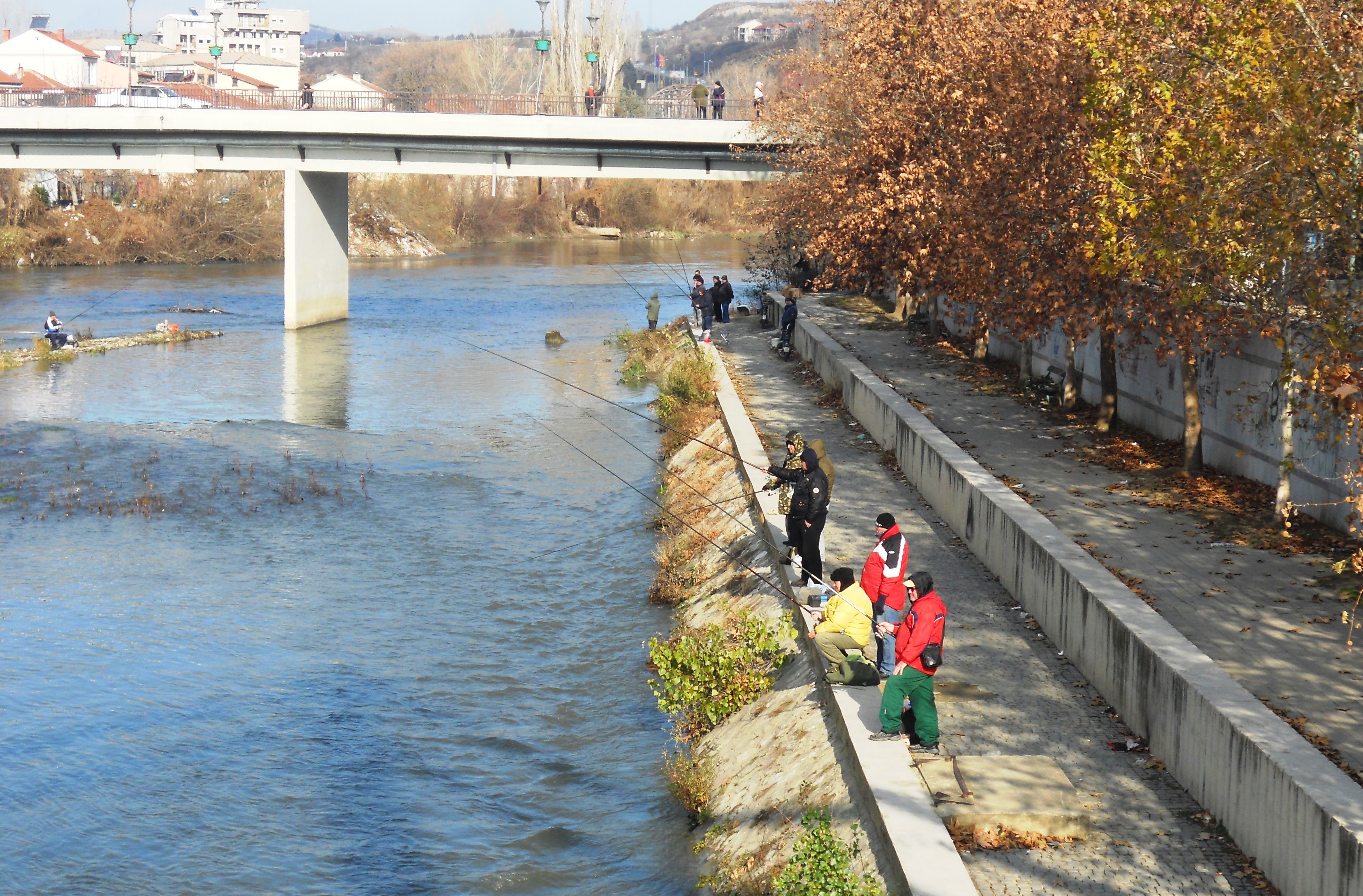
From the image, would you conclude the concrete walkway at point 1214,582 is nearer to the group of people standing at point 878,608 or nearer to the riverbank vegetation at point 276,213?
the group of people standing at point 878,608

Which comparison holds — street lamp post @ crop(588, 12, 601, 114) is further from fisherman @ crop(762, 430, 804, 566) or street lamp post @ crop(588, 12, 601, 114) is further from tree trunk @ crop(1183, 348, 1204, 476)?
fisherman @ crop(762, 430, 804, 566)

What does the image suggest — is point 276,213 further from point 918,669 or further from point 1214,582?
point 918,669

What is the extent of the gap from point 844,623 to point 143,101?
53.9 m

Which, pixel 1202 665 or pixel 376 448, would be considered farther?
pixel 376 448

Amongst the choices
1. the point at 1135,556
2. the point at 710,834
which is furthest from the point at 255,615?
the point at 1135,556

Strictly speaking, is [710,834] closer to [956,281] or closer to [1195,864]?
[1195,864]

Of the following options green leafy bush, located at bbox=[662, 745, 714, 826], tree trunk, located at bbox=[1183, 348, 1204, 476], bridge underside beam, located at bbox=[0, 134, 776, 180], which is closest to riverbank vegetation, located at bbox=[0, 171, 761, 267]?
bridge underside beam, located at bbox=[0, 134, 776, 180]

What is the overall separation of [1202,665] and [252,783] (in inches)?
330

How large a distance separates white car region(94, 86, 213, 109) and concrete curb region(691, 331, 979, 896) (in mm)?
40628

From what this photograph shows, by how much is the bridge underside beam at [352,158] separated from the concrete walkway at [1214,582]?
2720cm

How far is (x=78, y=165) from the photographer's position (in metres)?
46.9

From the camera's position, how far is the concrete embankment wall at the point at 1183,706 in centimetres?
756

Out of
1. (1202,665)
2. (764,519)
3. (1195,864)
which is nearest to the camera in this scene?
(1195,864)

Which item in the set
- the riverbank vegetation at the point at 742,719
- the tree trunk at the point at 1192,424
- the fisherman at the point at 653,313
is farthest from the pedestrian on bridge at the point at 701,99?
the tree trunk at the point at 1192,424
